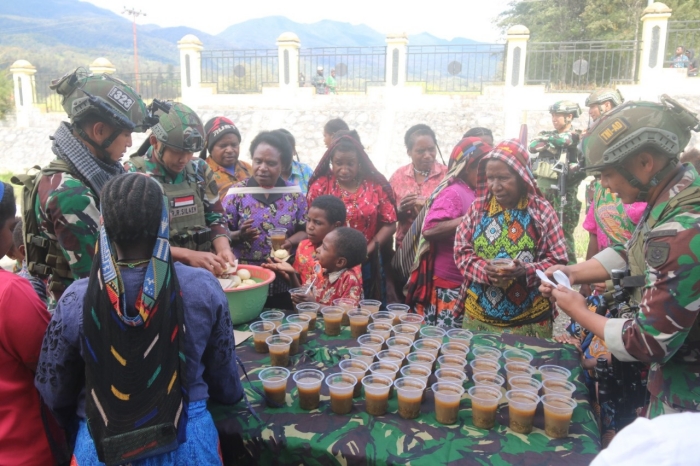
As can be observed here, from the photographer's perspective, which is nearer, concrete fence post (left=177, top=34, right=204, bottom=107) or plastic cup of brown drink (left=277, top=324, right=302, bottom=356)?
plastic cup of brown drink (left=277, top=324, right=302, bottom=356)

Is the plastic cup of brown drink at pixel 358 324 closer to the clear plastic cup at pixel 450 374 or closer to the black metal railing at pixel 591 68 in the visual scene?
the clear plastic cup at pixel 450 374

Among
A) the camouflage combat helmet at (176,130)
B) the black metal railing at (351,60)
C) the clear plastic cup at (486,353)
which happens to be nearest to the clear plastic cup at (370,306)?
the clear plastic cup at (486,353)

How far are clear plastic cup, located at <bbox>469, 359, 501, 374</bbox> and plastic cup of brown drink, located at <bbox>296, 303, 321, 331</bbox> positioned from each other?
105 cm

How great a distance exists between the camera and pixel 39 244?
268 cm

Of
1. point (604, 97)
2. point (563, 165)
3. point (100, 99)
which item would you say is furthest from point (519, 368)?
point (563, 165)

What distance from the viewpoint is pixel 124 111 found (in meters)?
2.75

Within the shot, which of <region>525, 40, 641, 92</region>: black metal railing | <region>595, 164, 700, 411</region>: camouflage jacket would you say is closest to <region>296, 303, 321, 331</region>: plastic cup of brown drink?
<region>595, 164, 700, 411</region>: camouflage jacket

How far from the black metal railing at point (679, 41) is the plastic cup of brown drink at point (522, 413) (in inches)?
745

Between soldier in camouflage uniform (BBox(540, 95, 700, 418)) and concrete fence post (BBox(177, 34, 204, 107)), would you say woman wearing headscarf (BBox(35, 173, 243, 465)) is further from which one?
concrete fence post (BBox(177, 34, 204, 107))

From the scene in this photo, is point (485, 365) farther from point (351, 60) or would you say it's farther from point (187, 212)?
point (351, 60)

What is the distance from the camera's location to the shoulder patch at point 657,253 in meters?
2.01

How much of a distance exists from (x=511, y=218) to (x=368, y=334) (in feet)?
4.72

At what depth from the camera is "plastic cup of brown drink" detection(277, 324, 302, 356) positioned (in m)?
2.77

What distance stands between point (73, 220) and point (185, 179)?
1.28 metres
